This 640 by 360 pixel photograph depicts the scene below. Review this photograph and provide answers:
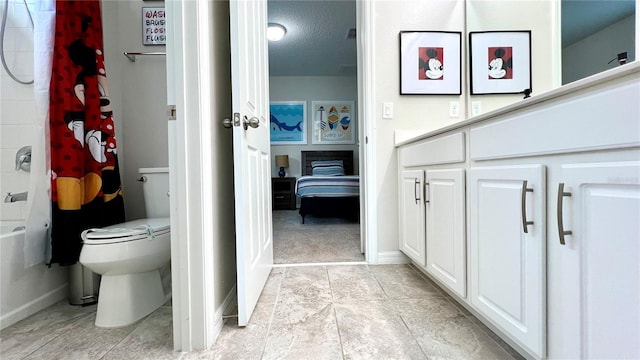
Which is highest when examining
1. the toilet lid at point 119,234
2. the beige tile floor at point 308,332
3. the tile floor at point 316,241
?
the toilet lid at point 119,234

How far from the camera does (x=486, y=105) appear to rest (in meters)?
2.00

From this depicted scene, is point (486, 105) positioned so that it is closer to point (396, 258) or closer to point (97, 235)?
point (396, 258)

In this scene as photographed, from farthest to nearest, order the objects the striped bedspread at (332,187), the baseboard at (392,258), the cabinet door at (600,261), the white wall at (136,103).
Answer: the striped bedspread at (332,187)
the baseboard at (392,258)
the white wall at (136,103)
the cabinet door at (600,261)

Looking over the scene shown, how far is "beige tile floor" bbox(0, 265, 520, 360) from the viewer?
1007 millimetres

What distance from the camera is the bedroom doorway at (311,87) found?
8.15ft

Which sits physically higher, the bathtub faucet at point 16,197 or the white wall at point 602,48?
the white wall at point 602,48

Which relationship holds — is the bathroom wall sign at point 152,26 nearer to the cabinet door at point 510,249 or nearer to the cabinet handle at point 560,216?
the cabinet door at point 510,249

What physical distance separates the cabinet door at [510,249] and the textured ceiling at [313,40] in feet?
9.44

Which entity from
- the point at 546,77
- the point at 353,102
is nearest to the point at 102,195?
the point at 546,77

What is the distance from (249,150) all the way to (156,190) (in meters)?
0.80

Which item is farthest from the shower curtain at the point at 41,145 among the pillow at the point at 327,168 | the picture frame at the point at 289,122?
the picture frame at the point at 289,122

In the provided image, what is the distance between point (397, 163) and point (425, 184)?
495 mm

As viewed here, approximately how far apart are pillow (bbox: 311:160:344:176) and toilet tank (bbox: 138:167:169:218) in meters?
3.40

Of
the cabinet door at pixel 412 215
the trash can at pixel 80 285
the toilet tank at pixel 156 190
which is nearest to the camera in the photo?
the trash can at pixel 80 285
